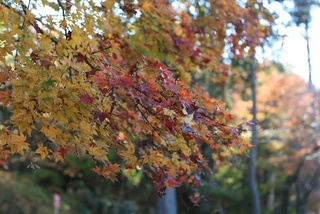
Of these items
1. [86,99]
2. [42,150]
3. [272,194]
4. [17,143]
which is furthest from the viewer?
[272,194]

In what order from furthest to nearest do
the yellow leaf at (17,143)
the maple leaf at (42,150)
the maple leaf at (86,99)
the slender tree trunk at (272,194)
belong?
the slender tree trunk at (272,194) → the maple leaf at (42,150) → the yellow leaf at (17,143) → the maple leaf at (86,99)

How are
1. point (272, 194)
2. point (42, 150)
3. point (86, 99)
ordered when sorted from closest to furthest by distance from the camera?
point (86, 99) < point (42, 150) < point (272, 194)

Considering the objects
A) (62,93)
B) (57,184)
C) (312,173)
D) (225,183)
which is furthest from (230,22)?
(312,173)

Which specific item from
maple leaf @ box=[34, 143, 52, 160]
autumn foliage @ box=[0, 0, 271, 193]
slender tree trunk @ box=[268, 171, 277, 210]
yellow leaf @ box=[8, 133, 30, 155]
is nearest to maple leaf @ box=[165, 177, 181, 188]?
autumn foliage @ box=[0, 0, 271, 193]

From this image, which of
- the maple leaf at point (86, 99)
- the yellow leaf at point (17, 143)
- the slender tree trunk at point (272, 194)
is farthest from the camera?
the slender tree trunk at point (272, 194)

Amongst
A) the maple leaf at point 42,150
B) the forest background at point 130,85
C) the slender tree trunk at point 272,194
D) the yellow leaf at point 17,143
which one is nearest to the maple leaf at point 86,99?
the forest background at point 130,85

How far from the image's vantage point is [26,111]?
404 cm

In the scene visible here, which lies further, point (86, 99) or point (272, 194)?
point (272, 194)

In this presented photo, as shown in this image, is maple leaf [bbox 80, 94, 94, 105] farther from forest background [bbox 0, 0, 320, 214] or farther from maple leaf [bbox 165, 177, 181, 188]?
maple leaf [bbox 165, 177, 181, 188]

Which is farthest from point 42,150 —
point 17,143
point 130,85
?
point 130,85

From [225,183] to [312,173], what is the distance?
5.47 meters

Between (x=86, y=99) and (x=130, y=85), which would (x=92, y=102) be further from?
(x=130, y=85)

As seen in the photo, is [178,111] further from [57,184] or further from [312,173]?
[312,173]

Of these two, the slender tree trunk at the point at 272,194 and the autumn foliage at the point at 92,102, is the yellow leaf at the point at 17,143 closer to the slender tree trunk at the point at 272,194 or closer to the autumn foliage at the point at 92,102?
the autumn foliage at the point at 92,102
